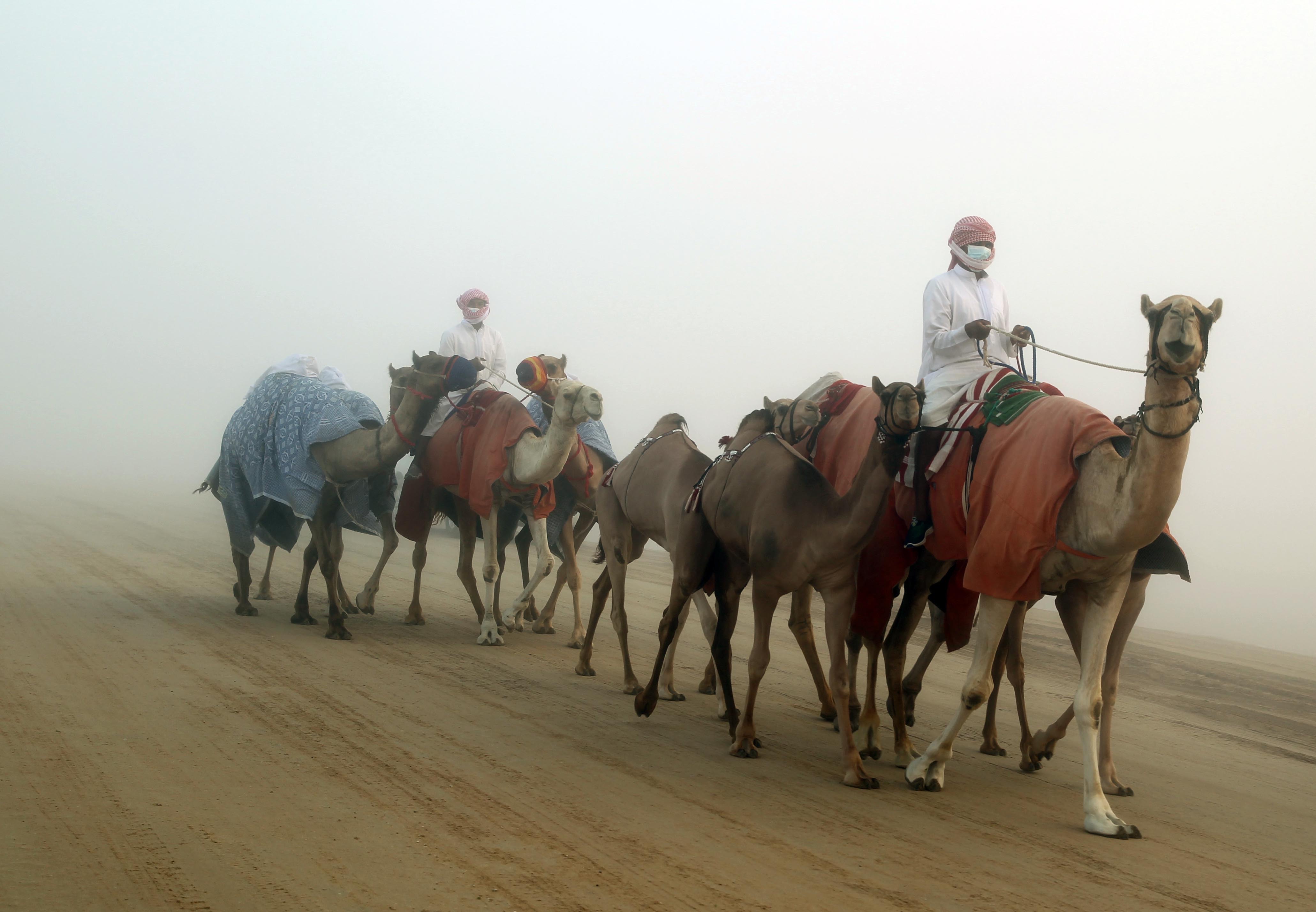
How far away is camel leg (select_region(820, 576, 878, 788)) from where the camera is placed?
6367 mm

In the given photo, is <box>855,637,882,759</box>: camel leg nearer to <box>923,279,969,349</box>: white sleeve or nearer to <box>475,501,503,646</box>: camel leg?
<box>923,279,969,349</box>: white sleeve

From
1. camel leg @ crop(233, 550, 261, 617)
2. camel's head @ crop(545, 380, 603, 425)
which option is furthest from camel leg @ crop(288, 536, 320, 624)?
camel's head @ crop(545, 380, 603, 425)

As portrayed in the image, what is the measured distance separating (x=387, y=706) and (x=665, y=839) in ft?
10.2

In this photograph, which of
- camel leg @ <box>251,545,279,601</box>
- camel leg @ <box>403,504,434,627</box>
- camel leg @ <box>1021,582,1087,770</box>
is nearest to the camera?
camel leg @ <box>1021,582,1087,770</box>

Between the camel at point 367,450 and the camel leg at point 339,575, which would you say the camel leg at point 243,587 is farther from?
the camel leg at point 339,575

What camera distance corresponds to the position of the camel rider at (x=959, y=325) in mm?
7172

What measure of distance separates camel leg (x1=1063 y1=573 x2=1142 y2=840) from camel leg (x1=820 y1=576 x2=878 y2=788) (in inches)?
44.8

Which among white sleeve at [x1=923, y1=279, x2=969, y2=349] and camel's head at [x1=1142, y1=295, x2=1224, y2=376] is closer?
camel's head at [x1=1142, y1=295, x2=1224, y2=376]

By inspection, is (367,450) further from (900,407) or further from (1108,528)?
(1108,528)

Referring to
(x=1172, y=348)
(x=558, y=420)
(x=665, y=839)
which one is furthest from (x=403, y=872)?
(x=558, y=420)

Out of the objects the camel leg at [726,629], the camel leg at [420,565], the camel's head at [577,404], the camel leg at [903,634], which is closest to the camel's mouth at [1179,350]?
the camel leg at [903,634]

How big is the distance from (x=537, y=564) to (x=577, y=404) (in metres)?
1.63

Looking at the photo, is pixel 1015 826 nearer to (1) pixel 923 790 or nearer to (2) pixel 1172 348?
(1) pixel 923 790

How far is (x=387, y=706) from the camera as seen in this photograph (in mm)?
7688
